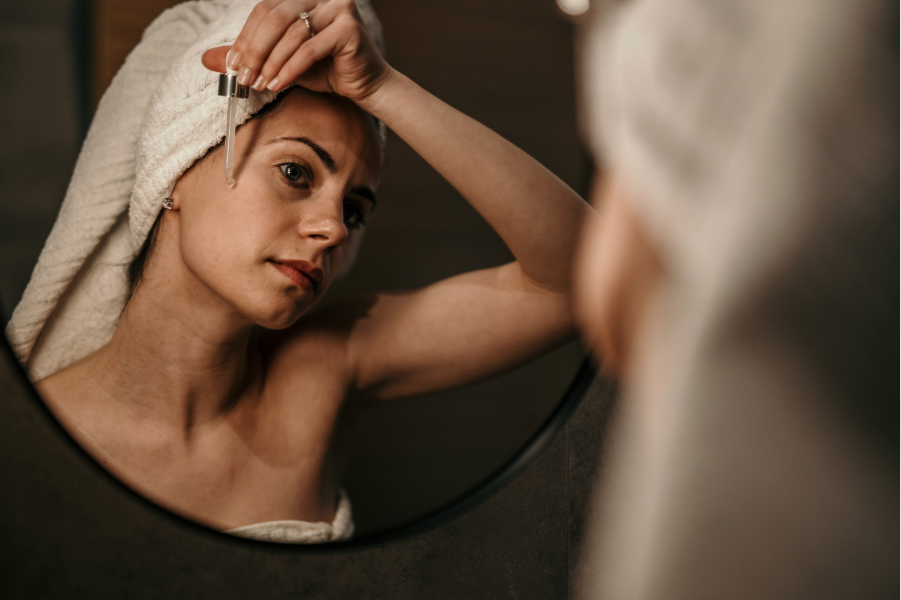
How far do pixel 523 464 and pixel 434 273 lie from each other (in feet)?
0.56

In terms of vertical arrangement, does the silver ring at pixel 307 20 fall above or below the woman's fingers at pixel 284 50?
above

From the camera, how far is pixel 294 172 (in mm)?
354

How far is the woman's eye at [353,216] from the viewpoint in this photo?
0.37m

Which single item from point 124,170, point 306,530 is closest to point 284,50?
point 124,170

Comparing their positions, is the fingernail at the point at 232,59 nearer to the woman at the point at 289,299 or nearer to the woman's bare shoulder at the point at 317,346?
the woman at the point at 289,299

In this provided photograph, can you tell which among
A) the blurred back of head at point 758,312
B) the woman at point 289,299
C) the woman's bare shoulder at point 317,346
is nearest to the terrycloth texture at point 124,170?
the woman at point 289,299

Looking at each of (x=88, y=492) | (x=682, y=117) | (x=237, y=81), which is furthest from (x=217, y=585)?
(x=682, y=117)

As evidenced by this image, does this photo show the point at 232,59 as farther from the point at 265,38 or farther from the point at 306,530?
the point at 306,530

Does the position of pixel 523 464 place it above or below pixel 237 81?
below

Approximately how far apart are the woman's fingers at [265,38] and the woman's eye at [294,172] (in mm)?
56

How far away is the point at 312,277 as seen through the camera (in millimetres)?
370

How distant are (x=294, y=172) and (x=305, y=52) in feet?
0.26

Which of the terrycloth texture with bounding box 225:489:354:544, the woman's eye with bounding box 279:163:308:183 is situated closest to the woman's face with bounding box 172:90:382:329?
the woman's eye with bounding box 279:163:308:183

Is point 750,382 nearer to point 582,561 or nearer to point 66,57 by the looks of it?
point 582,561
